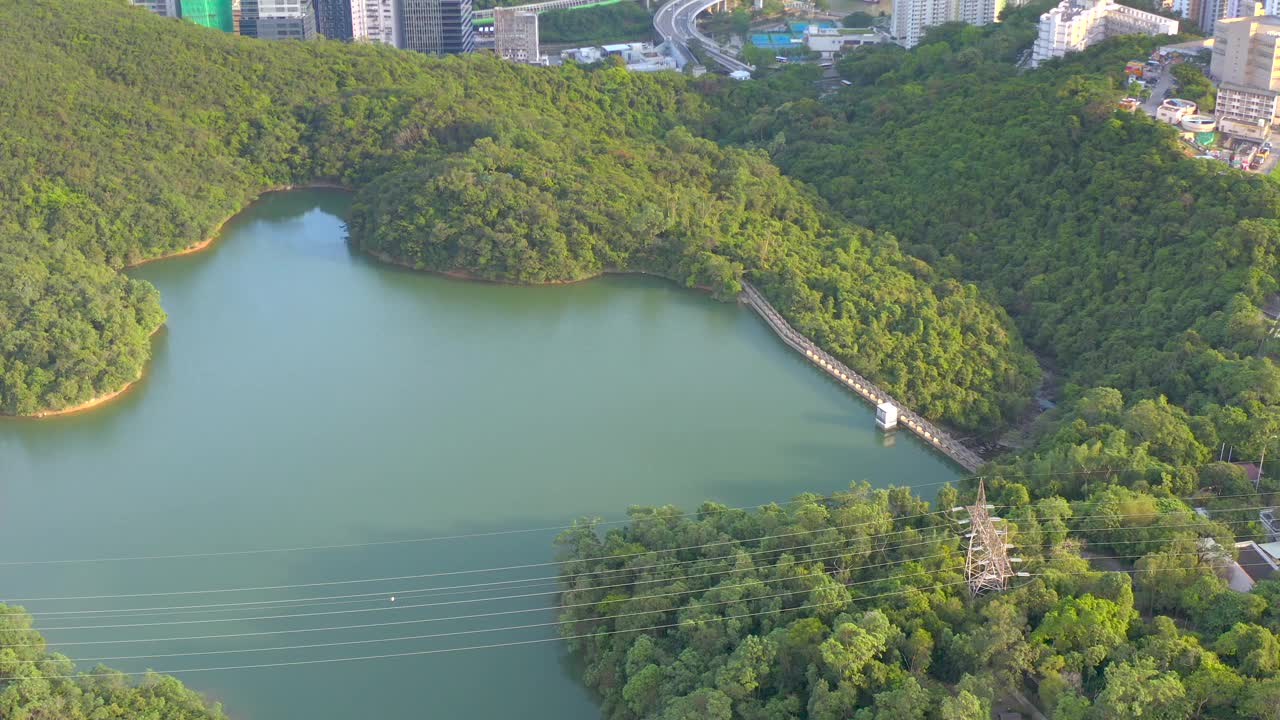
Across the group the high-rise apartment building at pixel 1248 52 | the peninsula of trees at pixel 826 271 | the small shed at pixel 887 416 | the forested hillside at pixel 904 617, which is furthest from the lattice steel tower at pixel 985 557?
the high-rise apartment building at pixel 1248 52

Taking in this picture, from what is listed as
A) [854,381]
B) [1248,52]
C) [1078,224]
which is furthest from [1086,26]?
[854,381]

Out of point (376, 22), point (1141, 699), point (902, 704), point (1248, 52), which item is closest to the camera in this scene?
point (1141, 699)

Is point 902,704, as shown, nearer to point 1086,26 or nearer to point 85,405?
point 85,405

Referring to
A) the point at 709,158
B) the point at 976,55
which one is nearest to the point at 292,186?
the point at 709,158

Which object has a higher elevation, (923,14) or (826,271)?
(923,14)

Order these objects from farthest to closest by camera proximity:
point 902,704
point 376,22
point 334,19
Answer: point 376,22 → point 334,19 → point 902,704

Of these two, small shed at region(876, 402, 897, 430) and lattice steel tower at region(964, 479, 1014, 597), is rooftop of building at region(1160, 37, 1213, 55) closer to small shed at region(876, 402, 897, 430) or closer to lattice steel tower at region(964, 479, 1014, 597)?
small shed at region(876, 402, 897, 430)

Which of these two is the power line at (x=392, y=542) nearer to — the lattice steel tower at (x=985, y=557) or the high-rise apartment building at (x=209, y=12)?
the lattice steel tower at (x=985, y=557)
